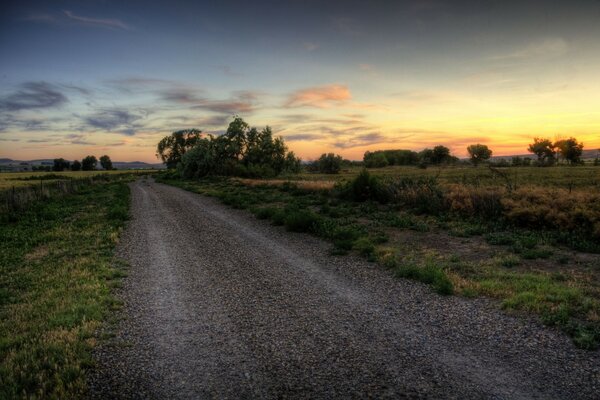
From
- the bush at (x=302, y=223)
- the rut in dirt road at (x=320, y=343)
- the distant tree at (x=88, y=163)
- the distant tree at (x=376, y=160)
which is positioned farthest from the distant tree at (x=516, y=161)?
the distant tree at (x=88, y=163)

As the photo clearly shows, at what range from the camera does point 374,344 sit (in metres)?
5.45

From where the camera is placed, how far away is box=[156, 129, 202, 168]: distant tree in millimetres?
115500

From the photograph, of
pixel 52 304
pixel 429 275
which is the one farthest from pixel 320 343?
pixel 52 304

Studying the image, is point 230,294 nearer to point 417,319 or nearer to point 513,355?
point 417,319

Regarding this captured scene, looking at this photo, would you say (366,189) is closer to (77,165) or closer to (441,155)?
(441,155)

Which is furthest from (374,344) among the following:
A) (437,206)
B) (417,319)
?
(437,206)

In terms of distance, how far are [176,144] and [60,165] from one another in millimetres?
80152

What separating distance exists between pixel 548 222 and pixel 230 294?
11967mm

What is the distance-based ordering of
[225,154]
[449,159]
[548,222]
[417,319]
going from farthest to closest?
[449,159] < [225,154] < [548,222] < [417,319]

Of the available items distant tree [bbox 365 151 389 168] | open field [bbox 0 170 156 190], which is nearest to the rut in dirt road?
open field [bbox 0 170 156 190]

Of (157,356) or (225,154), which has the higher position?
(225,154)

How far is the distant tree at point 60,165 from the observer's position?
158950 mm

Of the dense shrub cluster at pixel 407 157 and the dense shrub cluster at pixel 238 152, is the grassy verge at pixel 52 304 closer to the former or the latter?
the dense shrub cluster at pixel 238 152

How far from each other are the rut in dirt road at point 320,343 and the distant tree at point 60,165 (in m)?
182
